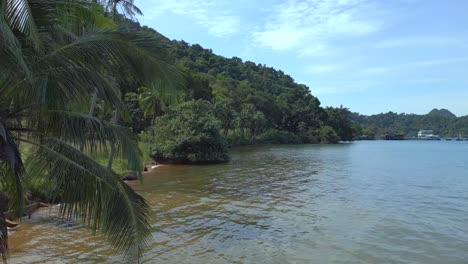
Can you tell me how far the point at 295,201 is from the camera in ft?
76.3

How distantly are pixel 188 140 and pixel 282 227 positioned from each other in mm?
29156

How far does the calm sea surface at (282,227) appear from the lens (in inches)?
509

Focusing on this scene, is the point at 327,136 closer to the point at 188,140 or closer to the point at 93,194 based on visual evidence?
the point at 188,140

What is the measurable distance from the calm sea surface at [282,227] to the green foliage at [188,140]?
48.6 ft

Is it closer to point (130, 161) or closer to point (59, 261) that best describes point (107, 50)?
point (130, 161)

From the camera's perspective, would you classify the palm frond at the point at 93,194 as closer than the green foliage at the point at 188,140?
Yes

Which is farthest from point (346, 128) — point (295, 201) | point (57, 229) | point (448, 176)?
point (57, 229)

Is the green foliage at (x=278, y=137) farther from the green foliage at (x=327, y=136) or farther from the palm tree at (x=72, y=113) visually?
the palm tree at (x=72, y=113)

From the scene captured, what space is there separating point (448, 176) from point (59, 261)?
3704cm

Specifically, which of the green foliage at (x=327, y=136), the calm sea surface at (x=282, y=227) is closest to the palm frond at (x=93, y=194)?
the calm sea surface at (x=282, y=227)

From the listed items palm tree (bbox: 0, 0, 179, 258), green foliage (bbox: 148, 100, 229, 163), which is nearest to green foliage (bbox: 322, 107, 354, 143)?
green foliage (bbox: 148, 100, 229, 163)

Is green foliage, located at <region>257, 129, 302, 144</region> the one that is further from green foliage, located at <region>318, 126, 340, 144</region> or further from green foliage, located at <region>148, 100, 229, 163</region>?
green foliage, located at <region>148, 100, 229, 163</region>

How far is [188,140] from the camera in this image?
45.1 m

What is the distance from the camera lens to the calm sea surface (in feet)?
42.4
